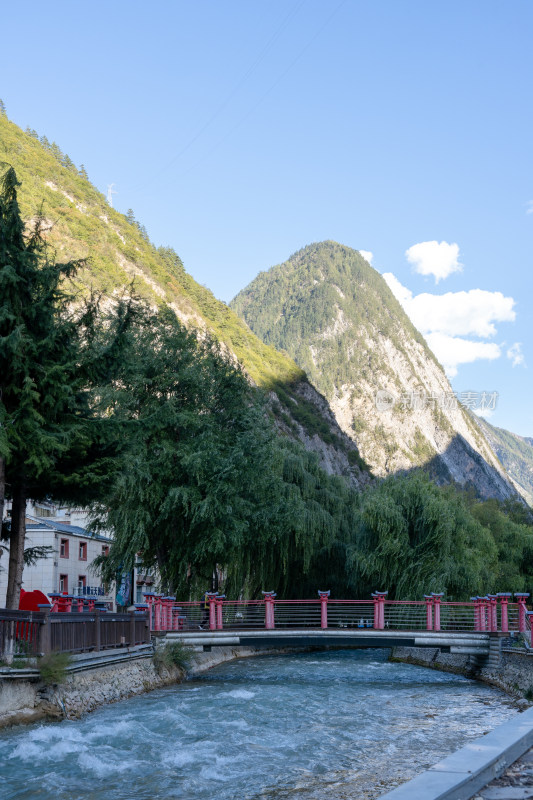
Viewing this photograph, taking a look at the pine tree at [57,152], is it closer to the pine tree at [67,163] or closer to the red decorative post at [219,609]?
the pine tree at [67,163]

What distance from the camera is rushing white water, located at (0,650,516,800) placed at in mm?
10438

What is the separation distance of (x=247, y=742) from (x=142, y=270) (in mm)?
84059

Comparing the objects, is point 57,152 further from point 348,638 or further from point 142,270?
point 348,638

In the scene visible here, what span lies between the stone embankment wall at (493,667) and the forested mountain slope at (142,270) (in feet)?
162

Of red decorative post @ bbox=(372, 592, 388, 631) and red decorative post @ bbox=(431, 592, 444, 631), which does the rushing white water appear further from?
red decorative post @ bbox=(372, 592, 388, 631)

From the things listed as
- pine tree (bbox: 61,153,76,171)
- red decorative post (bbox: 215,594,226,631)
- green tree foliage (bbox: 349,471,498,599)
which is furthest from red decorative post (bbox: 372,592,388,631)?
pine tree (bbox: 61,153,76,171)

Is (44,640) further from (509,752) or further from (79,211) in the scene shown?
(79,211)

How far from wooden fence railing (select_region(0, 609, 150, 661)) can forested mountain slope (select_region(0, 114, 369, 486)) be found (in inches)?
2281

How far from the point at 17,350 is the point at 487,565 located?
29597 millimetres

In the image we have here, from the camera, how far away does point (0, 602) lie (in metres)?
→ 38.5

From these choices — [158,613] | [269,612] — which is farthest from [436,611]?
[158,613]

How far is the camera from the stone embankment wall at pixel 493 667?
20.5 metres

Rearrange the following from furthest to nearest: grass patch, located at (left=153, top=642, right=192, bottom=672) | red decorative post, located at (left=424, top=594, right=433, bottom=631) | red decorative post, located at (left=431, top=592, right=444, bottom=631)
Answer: red decorative post, located at (left=424, top=594, right=433, bottom=631) < red decorative post, located at (left=431, top=592, right=444, bottom=631) < grass patch, located at (left=153, top=642, right=192, bottom=672)

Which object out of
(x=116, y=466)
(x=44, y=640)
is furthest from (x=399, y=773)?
(x=116, y=466)
